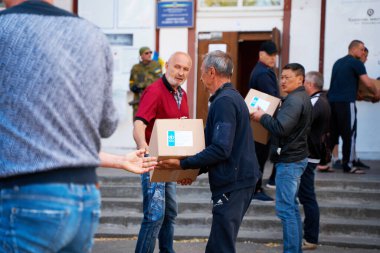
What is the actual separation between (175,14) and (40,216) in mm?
9433

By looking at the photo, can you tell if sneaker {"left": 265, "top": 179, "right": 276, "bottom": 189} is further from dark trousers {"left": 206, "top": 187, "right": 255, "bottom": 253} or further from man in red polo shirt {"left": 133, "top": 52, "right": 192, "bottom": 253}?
dark trousers {"left": 206, "top": 187, "right": 255, "bottom": 253}

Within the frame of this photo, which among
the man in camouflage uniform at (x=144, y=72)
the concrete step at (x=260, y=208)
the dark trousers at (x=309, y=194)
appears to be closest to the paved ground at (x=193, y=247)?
the dark trousers at (x=309, y=194)

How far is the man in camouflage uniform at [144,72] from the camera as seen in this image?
1059 centimetres

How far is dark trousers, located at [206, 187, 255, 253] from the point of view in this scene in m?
4.61

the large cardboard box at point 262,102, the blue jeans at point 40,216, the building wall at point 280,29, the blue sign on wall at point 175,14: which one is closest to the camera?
the blue jeans at point 40,216

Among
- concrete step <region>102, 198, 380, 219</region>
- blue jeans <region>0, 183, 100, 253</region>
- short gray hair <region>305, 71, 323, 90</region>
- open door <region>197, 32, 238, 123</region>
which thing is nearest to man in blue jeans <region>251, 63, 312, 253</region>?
short gray hair <region>305, 71, 323, 90</region>

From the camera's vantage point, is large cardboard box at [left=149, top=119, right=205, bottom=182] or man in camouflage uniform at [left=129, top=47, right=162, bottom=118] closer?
large cardboard box at [left=149, top=119, right=205, bottom=182]

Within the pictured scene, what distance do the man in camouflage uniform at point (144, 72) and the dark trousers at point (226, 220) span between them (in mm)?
6085

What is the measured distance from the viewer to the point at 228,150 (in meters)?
4.55

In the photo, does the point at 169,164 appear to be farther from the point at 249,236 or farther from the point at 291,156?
Answer: the point at 249,236

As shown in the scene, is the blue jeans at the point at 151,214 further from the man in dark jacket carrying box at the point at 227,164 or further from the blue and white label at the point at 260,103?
the blue and white label at the point at 260,103

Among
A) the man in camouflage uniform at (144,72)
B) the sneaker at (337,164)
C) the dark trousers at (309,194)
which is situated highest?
the man in camouflage uniform at (144,72)

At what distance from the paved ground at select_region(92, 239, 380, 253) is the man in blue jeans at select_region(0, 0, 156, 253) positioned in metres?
4.84

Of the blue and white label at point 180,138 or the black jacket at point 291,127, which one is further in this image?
the black jacket at point 291,127
